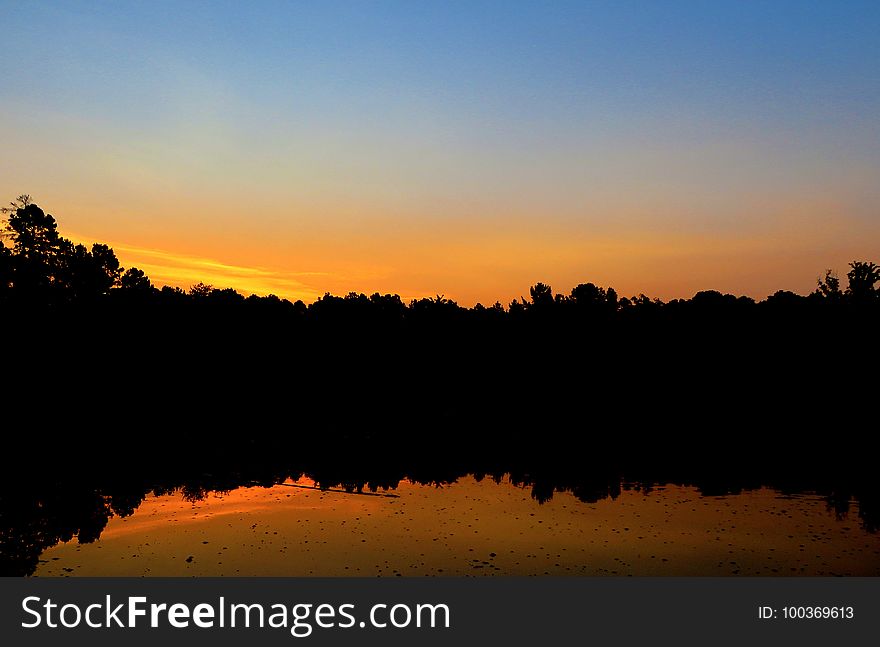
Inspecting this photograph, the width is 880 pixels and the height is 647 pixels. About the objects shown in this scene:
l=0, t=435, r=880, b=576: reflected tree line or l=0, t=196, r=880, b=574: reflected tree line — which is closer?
l=0, t=435, r=880, b=576: reflected tree line

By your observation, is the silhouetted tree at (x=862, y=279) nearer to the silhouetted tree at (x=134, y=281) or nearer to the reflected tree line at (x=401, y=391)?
the reflected tree line at (x=401, y=391)

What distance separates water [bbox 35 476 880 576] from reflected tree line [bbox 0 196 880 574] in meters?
2.36

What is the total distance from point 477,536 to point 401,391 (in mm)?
77951

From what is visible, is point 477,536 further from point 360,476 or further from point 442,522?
point 360,476

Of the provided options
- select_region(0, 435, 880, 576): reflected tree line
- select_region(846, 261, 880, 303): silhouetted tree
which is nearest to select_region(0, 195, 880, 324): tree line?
select_region(846, 261, 880, 303): silhouetted tree

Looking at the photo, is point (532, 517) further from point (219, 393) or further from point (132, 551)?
point (219, 393)

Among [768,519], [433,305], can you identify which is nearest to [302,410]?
[433,305]

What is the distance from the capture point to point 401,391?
4161 inches

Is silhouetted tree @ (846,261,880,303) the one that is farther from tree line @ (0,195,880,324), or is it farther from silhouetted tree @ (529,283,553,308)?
silhouetted tree @ (529,283,553,308)

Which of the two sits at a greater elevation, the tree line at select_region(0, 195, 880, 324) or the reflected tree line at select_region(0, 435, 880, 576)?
the tree line at select_region(0, 195, 880, 324)

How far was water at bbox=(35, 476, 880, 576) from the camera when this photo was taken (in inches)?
928

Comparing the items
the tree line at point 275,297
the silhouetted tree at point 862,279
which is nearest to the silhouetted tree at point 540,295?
the tree line at point 275,297

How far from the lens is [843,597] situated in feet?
63.8

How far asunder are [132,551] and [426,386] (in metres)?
83.5
